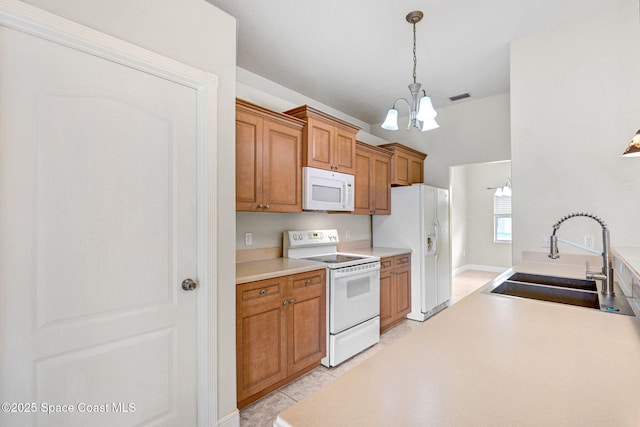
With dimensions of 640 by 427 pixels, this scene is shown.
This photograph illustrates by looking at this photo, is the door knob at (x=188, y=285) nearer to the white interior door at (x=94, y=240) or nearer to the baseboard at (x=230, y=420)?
the white interior door at (x=94, y=240)

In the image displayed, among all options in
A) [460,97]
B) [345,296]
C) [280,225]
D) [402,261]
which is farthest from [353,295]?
[460,97]

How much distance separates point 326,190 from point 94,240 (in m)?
1.99

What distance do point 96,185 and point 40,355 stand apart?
0.74 m

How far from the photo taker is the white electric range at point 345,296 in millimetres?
2627

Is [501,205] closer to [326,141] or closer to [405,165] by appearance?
[405,165]

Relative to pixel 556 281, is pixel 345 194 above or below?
above

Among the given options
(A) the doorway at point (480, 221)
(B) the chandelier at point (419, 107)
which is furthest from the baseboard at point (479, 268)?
(B) the chandelier at point (419, 107)

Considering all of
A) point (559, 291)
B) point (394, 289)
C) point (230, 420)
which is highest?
point (559, 291)

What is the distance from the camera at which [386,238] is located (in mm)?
4145

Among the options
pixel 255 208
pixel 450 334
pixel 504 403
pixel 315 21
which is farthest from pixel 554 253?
pixel 315 21

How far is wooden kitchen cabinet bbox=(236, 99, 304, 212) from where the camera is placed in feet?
7.66

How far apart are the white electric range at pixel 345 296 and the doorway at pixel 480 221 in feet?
14.0

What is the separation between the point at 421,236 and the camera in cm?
376

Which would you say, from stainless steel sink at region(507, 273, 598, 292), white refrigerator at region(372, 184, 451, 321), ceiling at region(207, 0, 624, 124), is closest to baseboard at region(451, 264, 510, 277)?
white refrigerator at region(372, 184, 451, 321)
